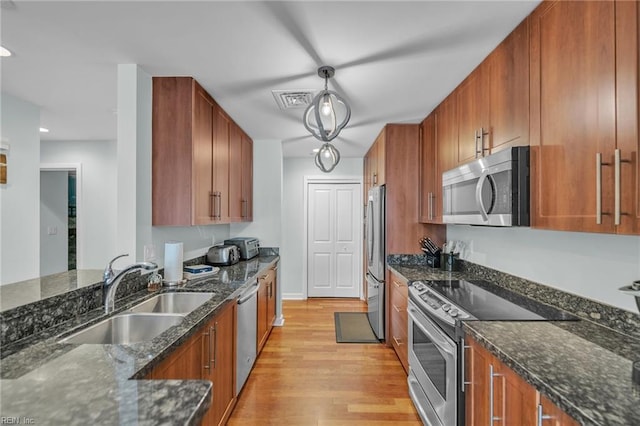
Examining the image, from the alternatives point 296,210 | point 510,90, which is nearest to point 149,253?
point 510,90

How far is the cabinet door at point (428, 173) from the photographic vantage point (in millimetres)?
2934

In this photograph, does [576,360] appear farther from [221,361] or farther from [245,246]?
[245,246]

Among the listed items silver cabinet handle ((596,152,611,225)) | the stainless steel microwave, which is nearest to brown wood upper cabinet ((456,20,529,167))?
the stainless steel microwave

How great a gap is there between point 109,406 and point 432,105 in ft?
9.66

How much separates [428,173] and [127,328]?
2.78m

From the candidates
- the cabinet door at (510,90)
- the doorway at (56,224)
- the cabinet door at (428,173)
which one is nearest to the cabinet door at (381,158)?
the cabinet door at (428,173)

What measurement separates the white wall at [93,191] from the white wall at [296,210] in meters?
2.53

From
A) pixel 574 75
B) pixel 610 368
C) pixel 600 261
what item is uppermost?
pixel 574 75

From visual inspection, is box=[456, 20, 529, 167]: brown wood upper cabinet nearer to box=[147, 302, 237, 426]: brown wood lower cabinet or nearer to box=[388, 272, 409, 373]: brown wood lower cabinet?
box=[388, 272, 409, 373]: brown wood lower cabinet

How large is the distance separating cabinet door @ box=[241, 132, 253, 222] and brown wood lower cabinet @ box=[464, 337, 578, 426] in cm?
287

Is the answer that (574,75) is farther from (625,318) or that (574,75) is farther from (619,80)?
(625,318)

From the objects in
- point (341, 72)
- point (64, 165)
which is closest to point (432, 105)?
point (341, 72)

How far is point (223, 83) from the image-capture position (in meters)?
2.36

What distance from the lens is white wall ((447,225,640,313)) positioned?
138 cm
